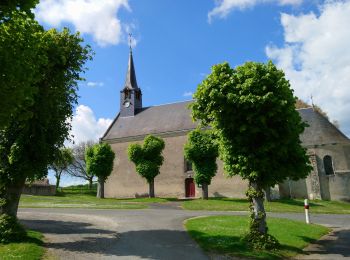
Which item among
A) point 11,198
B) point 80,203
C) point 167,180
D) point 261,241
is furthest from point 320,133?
point 11,198

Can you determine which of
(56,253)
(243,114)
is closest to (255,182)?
(243,114)

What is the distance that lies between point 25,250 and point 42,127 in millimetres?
4668

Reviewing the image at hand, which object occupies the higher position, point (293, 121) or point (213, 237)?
point (293, 121)

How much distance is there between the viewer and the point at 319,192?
40625 millimetres

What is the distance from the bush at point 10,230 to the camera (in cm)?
1290

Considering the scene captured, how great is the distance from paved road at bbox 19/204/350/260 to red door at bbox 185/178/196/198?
26.1 metres

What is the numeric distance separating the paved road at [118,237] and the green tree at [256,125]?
2.84m

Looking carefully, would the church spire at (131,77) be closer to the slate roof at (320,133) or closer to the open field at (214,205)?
the open field at (214,205)

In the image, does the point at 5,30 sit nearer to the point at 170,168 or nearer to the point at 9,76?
the point at 9,76

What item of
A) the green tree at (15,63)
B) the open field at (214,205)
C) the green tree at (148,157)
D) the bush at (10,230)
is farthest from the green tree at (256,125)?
the green tree at (148,157)

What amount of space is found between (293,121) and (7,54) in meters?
9.63

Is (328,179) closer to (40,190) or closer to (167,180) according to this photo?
(167,180)

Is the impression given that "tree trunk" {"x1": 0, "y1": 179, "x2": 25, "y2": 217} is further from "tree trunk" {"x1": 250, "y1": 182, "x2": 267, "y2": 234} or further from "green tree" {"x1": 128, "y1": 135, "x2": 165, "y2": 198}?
"green tree" {"x1": 128, "y1": 135, "x2": 165, "y2": 198}

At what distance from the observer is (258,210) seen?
1370 cm
